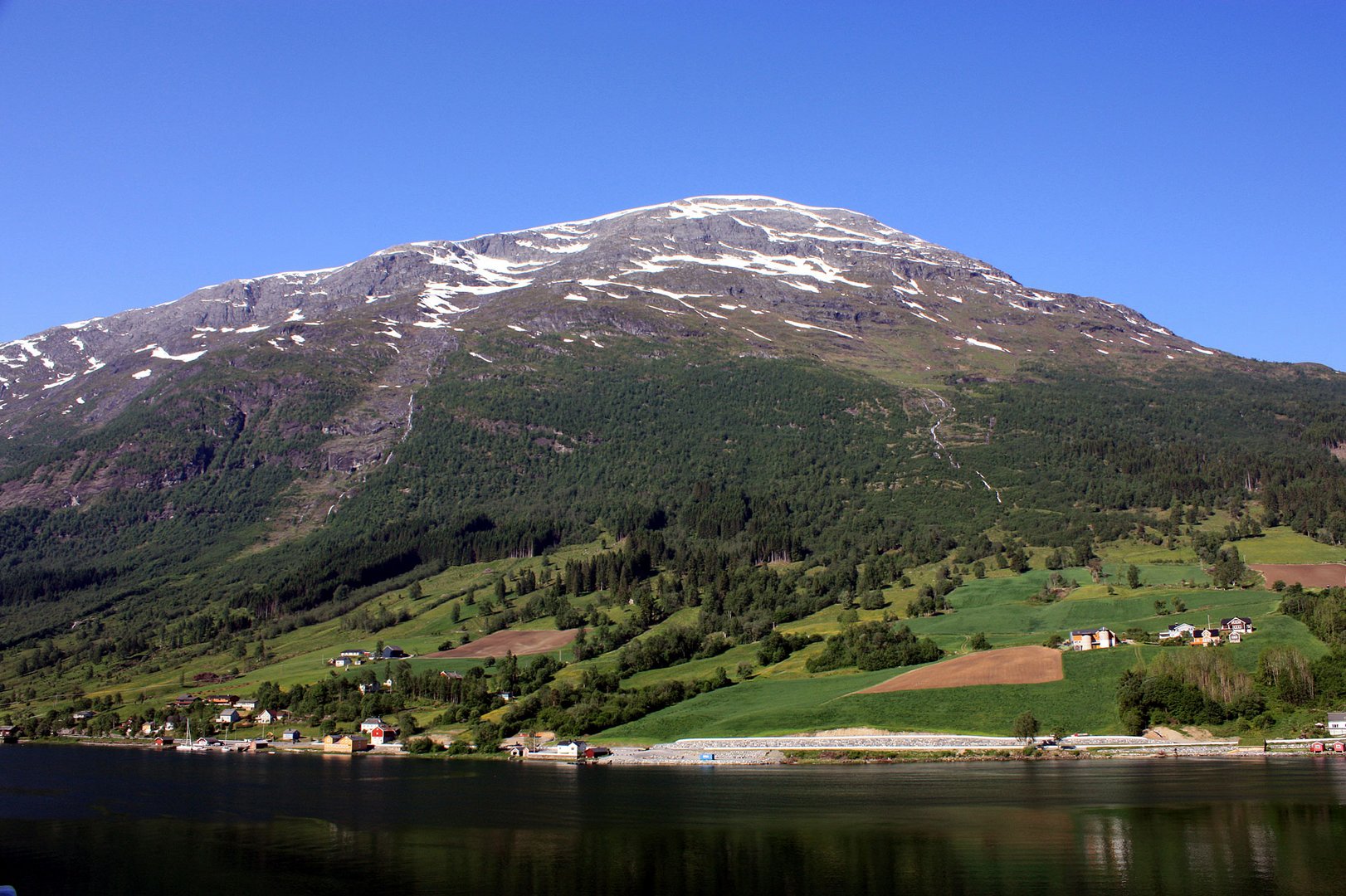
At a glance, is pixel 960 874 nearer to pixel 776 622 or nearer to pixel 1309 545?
pixel 776 622

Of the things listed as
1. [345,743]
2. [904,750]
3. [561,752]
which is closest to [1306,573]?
[904,750]

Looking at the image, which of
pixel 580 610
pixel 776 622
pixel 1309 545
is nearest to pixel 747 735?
pixel 776 622

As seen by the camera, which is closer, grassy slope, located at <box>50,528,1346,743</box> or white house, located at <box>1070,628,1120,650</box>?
grassy slope, located at <box>50,528,1346,743</box>

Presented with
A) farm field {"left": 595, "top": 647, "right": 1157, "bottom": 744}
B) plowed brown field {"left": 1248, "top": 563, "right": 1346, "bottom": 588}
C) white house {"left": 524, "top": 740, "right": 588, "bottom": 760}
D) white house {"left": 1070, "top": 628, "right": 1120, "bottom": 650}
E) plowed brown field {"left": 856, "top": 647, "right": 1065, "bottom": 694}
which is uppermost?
plowed brown field {"left": 1248, "top": 563, "right": 1346, "bottom": 588}

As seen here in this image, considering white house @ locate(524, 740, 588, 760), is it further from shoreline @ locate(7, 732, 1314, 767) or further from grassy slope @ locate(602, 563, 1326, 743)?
grassy slope @ locate(602, 563, 1326, 743)

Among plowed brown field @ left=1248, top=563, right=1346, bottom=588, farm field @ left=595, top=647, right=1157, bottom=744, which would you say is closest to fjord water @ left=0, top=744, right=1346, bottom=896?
farm field @ left=595, top=647, right=1157, bottom=744
